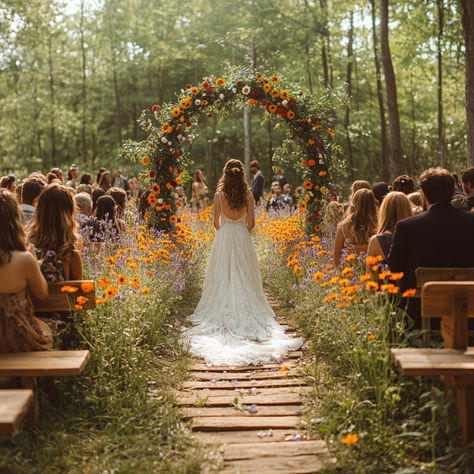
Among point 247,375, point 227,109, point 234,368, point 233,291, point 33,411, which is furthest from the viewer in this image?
point 227,109

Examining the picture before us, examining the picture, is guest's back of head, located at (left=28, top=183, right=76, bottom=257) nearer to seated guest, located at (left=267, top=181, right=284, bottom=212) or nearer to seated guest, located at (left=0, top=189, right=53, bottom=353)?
seated guest, located at (left=0, top=189, right=53, bottom=353)

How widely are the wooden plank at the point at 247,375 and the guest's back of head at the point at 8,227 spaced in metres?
2.20

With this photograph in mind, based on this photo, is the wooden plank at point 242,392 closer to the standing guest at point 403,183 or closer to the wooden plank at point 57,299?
the wooden plank at point 57,299

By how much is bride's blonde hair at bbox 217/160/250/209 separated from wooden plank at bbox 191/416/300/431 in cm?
386

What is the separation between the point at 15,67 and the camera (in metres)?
29.5

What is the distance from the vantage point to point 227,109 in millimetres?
9523

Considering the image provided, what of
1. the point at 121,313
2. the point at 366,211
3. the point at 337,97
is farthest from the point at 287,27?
the point at 121,313

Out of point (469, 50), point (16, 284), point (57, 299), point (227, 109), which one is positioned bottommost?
point (57, 299)

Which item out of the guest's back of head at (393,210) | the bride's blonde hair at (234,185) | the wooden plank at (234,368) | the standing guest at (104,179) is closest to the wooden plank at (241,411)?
the wooden plank at (234,368)

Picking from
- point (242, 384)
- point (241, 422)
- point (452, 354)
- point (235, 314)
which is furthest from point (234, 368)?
point (452, 354)

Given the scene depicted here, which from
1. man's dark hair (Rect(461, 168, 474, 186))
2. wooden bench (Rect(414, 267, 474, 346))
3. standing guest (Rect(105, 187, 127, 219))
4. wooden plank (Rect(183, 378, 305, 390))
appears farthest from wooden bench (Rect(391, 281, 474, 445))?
standing guest (Rect(105, 187, 127, 219))

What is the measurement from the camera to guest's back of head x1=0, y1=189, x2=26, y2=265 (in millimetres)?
3506

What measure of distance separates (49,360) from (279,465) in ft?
5.32

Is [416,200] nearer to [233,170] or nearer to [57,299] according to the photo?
[233,170]
